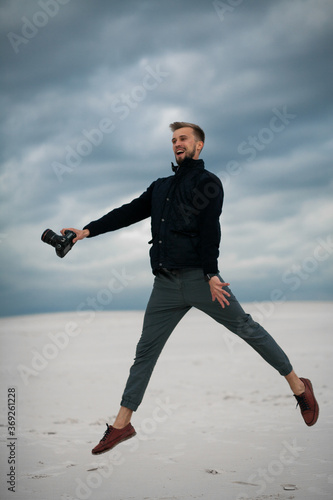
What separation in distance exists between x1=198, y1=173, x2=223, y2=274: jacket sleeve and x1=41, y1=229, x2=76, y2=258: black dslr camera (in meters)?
1.14

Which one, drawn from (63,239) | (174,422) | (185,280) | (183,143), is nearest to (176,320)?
(185,280)

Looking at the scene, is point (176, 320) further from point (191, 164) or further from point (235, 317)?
point (191, 164)

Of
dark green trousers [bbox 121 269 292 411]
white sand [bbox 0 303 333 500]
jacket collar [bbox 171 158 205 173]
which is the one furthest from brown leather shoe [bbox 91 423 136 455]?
jacket collar [bbox 171 158 205 173]

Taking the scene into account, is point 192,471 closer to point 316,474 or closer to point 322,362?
point 316,474

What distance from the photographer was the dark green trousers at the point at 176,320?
4.06 meters

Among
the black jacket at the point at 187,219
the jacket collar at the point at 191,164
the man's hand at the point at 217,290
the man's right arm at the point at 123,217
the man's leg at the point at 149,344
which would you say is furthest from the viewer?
the man's right arm at the point at 123,217

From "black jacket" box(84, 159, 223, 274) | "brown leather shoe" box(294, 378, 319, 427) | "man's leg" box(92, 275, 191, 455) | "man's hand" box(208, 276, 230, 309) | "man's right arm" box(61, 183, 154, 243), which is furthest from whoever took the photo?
"man's right arm" box(61, 183, 154, 243)

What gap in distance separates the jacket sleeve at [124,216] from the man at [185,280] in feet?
0.60

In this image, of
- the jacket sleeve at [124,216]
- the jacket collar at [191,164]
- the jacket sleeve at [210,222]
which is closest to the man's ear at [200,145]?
the jacket collar at [191,164]

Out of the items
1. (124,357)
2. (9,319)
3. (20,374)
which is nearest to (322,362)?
(124,357)

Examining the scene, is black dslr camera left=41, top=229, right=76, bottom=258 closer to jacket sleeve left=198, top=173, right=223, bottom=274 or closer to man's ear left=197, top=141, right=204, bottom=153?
jacket sleeve left=198, top=173, right=223, bottom=274

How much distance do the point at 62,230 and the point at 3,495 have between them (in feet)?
7.72

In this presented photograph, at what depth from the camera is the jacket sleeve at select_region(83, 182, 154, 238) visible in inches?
179

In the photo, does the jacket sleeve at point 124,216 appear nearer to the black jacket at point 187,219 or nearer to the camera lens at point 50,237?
the black jacket at point 187,219
